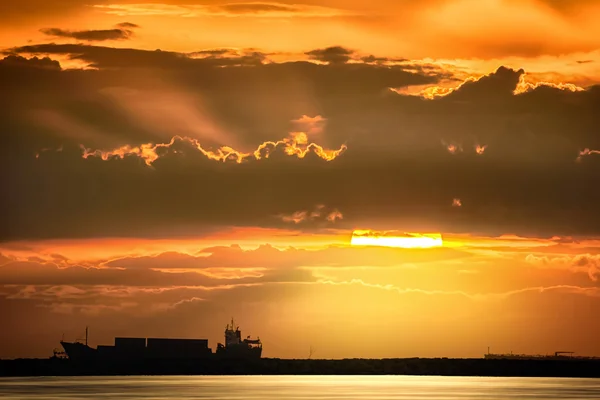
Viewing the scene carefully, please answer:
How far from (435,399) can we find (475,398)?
5969mm

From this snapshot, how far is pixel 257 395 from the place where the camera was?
19988cm

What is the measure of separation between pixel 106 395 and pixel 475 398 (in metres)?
55.4

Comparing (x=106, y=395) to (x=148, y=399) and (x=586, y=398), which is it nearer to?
(x=148, y=399)

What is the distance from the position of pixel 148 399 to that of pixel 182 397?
8.75 metres

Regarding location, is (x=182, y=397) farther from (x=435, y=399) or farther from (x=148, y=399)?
(x=435, y=399)

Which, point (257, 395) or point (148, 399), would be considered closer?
point (148, 399)

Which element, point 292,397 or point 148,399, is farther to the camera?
point 292,397

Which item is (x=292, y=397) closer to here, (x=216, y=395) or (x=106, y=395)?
(x=216, y=395)

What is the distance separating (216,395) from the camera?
649 ft

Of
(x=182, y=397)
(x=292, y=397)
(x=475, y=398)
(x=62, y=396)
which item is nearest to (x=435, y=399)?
(x=475, y=398)

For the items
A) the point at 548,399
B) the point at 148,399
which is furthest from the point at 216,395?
the point at 548,399

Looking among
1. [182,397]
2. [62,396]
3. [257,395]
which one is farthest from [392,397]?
[62,396]

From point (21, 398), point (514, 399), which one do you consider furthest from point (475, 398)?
point (21, 398)

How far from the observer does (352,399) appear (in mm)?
189625
